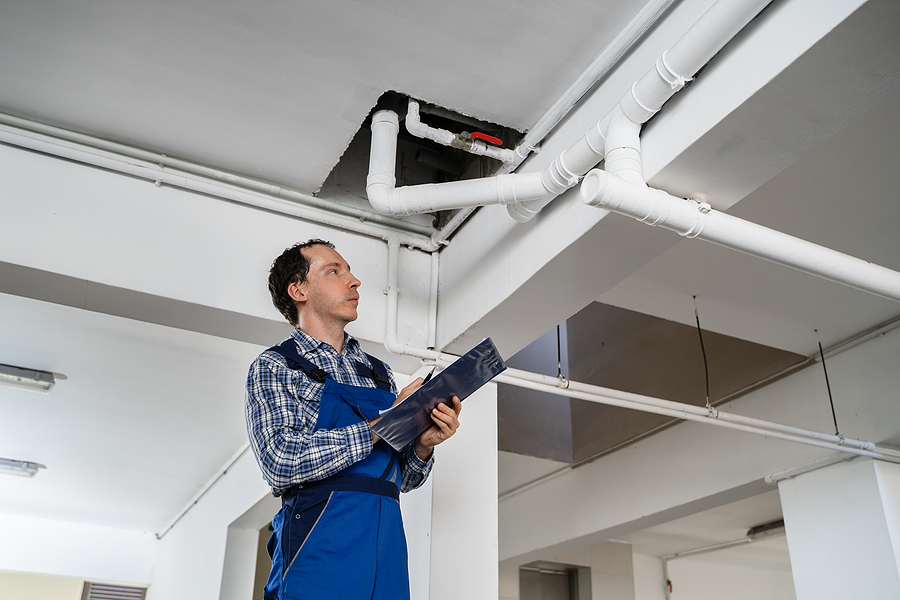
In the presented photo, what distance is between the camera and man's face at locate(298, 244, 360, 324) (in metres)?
2.03

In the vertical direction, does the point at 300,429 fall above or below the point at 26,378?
below

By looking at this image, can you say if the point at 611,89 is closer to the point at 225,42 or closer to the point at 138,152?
the point at 225,42

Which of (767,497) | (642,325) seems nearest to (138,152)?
(642,325)

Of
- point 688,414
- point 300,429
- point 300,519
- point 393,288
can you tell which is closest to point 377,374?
point 300,429

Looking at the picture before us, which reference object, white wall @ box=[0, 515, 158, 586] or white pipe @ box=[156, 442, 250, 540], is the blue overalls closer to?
white pipe @ box=[156, 442, 250, 540]

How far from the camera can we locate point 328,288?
6.79 feet

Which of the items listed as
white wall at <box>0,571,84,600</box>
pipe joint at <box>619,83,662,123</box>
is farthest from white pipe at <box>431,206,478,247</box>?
white wall at <box>0,571,84,600</box>

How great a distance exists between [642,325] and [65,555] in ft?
20.7

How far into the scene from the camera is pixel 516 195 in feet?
7.09

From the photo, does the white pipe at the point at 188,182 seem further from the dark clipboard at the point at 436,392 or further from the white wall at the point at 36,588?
the white wall at the point at 36,588

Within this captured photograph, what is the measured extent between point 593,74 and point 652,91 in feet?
1.31

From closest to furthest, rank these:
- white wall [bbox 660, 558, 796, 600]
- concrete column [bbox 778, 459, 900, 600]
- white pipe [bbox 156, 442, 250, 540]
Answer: concrete column [bbox 778, 459, 900, 600] → white pipe [bbox 156, 442, 250, 540] → white wall [bbox 660, 558, 796, 600]

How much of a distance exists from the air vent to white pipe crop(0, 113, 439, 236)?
23.7 ft

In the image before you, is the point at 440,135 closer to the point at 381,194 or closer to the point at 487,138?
the point at 487,138
